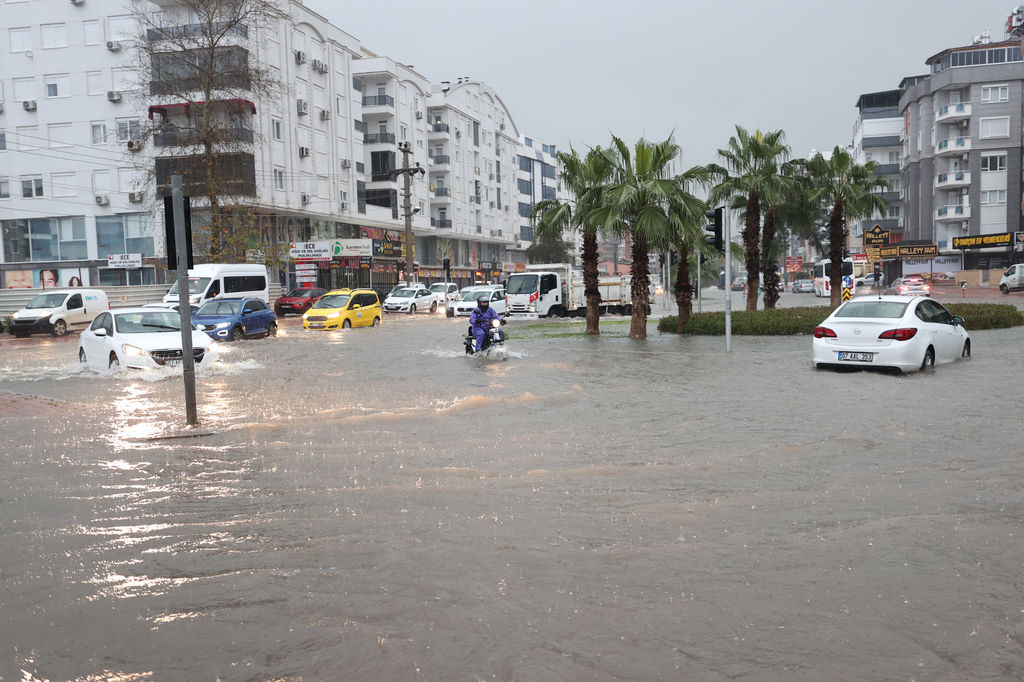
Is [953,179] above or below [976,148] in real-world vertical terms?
below

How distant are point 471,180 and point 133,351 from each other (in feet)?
227

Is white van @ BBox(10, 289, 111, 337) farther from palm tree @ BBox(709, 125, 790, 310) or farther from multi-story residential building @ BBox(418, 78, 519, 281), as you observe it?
multi-story residential building @ BBox(418, 78, 519, 281)

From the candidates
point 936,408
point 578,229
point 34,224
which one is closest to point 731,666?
point 936,408

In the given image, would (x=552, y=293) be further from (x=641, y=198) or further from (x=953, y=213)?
(x=953, y=213)

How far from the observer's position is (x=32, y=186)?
179 ft

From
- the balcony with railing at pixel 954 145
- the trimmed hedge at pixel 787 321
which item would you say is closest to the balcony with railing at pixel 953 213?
the balcony with railing at pixel 954 145

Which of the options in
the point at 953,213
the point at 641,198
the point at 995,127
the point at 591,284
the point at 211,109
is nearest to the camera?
the point at 641,198

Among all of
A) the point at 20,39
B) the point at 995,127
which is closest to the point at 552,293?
the point at 20,39

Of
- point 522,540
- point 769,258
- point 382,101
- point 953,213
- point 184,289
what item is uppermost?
point 382,101

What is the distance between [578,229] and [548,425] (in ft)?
55.4

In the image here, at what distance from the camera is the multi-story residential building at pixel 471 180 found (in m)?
78.2

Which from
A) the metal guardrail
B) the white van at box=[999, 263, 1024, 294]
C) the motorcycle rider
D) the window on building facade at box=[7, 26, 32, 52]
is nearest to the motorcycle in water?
the motorcycle rider

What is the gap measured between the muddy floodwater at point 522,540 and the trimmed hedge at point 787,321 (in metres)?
12.8

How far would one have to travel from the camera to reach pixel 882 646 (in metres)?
4.12
